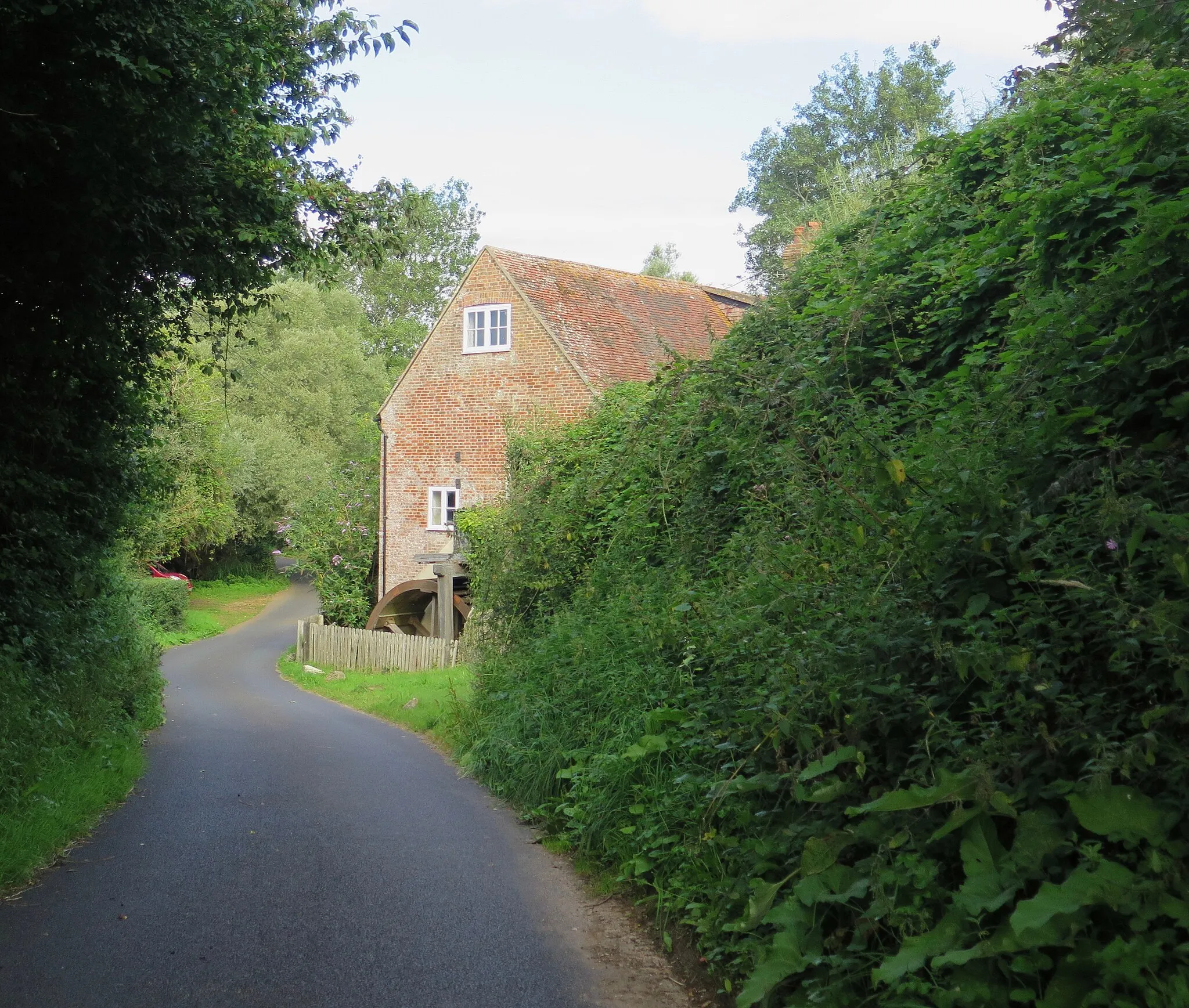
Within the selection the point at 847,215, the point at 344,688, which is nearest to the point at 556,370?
the point at 344,688

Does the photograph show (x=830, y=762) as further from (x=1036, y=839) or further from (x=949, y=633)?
(x=1036, y=839)

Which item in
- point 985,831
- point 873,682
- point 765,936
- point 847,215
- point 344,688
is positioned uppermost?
point 847,215

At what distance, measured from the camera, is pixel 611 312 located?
88.9ft

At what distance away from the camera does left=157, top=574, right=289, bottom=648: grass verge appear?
134 feet

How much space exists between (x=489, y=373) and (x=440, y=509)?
4063mm

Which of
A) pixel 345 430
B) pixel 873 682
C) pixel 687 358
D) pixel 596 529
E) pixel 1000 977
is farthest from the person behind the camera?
pixel 345 430

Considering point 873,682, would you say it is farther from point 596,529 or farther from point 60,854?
point 596,529

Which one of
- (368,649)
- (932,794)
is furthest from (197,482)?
(932,794)

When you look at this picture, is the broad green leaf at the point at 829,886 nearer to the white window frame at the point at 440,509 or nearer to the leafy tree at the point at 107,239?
the leafy tree at the point at 107,239

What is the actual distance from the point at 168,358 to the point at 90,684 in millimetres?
3690

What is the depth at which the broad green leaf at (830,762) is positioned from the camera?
471cm

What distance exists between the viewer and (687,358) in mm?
11219

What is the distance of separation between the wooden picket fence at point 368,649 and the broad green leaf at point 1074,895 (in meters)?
21.2

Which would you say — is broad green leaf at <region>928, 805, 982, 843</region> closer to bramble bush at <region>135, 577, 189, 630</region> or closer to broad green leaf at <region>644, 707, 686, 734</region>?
broad green leaf at <region>644, 707, 686, 734</region>
